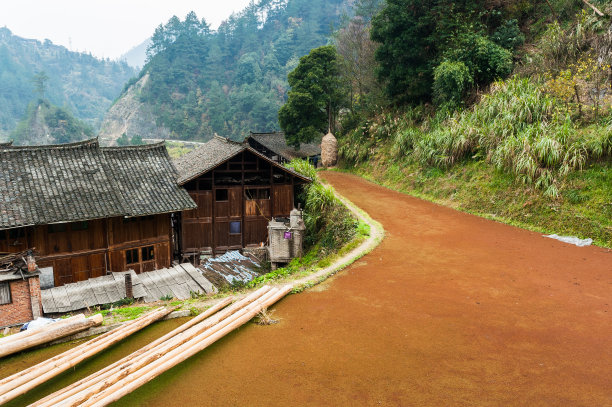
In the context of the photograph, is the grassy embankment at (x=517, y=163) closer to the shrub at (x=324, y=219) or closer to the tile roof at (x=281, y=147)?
the shrub at (x=324, y=219)

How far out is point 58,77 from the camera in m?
137

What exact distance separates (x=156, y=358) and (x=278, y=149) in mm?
28092

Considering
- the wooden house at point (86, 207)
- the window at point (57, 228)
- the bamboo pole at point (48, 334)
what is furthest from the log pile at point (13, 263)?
the bamboo pole at point (48, 334)

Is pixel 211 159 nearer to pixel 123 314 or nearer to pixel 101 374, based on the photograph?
pixel 123 314

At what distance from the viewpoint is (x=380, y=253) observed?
11.7 m

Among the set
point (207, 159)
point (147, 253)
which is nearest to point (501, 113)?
point (207, 159)

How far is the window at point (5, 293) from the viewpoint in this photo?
33.5 feet

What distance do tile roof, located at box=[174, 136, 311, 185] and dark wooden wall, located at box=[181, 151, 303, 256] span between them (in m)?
0.37

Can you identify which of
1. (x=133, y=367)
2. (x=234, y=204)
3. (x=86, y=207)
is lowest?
(x=133, y=367)

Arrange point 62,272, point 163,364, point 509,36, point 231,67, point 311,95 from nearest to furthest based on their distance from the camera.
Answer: point 163,364 → point 62,272 → point 509,36 → point 311,95 → point 231,67

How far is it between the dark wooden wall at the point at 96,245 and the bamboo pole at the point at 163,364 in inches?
334

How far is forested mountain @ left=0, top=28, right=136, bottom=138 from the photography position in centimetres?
11631

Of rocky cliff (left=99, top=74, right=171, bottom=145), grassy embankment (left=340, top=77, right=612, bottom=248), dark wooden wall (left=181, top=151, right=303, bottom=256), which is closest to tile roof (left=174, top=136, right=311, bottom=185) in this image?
dark wooden wall (left=181, top=151, right=303, bottom=256)

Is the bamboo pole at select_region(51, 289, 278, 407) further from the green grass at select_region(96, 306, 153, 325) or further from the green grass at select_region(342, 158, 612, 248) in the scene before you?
the green grass at select_region(342, 158, 612, 248)
